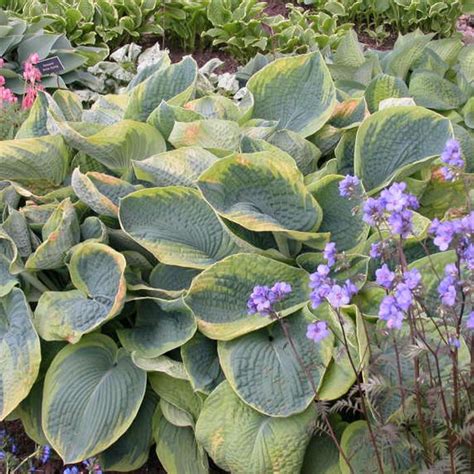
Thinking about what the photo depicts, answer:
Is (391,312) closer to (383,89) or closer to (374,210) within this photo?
(374,210)

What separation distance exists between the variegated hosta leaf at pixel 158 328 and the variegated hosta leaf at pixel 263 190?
26 centimetres

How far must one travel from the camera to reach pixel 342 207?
200 centimetres

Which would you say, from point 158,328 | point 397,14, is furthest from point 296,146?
point 397,14

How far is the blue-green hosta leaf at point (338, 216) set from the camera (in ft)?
6.45

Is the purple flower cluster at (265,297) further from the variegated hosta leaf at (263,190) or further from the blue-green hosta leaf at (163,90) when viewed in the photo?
the blue-green hosta leaf at (163,90)

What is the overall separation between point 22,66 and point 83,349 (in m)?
1.95

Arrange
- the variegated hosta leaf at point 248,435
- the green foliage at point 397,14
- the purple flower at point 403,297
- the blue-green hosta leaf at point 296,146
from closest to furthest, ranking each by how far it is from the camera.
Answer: the purple flower at point 403,297, the variegated hosta leaf at point 248,435, the blue-green hosta leaf at point 296,146, the green foliage at point 397,14

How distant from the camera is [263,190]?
197 cm

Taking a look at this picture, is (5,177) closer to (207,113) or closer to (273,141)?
(207,113)

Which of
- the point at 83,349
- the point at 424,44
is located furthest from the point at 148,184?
the point at 424,44

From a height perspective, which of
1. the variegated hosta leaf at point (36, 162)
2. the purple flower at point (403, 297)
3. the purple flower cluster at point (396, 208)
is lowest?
the variegated hosta leaf at point (36, 162)

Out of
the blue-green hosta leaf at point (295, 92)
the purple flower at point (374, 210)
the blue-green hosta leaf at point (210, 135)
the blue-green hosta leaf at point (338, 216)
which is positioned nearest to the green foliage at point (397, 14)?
the blue-green hosta leaf at point (295, 92)

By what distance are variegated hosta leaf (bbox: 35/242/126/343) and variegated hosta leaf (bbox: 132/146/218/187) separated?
0.84ft

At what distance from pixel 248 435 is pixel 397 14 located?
330 centimetres
